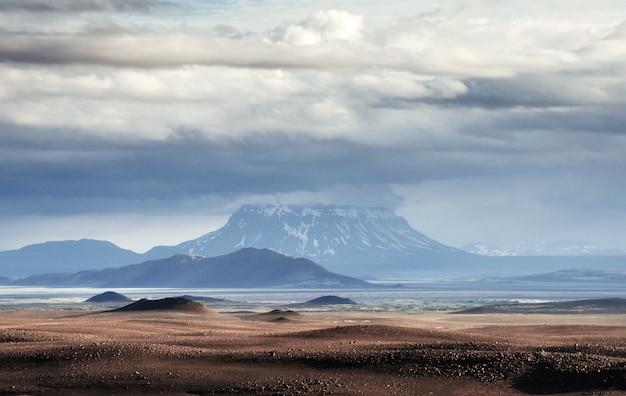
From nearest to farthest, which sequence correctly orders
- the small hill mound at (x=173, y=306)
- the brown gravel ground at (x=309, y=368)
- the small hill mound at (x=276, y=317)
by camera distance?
the brown gravel ground at (x=309, y=368) → the small hill mound at (x=173, y=306) → the small hill mound at (x=276, y=317)

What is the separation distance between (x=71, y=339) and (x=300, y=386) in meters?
22.8

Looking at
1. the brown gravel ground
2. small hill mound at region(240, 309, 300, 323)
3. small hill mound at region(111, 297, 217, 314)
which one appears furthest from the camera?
small hill mound at region(240, 309, 300, 323)

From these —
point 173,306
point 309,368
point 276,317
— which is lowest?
point 309,368

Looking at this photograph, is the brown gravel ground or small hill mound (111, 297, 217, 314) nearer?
the brown gravel ground

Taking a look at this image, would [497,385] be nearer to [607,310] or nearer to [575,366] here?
[575,366]

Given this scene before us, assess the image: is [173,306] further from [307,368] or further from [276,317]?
[307,368]

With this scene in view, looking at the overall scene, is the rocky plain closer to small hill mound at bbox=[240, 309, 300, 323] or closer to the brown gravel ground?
the brown gravel ground

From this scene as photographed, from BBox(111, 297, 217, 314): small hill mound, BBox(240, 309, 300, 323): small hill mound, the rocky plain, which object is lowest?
the rocky plain

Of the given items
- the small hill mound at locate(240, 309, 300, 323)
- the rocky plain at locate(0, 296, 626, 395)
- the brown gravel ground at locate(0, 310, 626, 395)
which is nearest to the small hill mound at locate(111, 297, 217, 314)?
the small hill mound at locate(240, 309, 300, 323)

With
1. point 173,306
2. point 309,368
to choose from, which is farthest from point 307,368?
point 173,306

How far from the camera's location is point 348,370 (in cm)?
5391

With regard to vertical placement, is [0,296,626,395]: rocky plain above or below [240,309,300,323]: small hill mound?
below

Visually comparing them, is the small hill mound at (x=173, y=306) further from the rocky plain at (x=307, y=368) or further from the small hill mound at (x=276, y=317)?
the rocky plain at (x=307, y=368)

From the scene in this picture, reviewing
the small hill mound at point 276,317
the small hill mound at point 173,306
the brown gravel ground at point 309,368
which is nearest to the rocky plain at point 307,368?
the brown gravel ground at point 309,368
